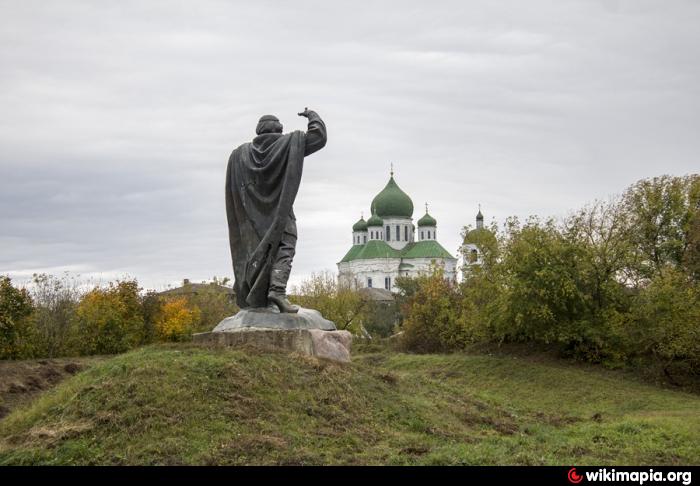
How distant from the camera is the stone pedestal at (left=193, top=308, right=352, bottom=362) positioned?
1362 cm

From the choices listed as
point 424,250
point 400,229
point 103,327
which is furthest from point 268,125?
point 400,229

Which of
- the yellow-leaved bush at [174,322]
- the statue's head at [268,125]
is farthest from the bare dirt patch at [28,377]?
the statue's head at [268,125]

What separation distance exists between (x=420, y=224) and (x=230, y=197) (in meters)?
93.2

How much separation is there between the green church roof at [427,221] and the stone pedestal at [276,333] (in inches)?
3645

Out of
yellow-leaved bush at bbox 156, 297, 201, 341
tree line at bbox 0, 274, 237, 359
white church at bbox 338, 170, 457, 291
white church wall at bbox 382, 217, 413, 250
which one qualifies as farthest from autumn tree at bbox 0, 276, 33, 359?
white church wall at bbox 382, 217, 413, 250

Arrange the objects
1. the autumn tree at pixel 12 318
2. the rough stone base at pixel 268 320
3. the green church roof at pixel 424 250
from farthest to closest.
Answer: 1. the green church roof at pixel 424 250
2. the autumn tree at pixel 12 318
3. the rough stone base at pixel 268 320

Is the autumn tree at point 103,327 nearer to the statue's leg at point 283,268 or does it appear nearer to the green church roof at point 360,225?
the statue's leg at point 283,268

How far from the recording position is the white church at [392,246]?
335 feet

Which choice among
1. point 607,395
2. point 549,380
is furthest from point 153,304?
point 607,395

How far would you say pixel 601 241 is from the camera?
29188mm

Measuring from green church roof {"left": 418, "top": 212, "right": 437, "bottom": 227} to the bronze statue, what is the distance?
303ft
